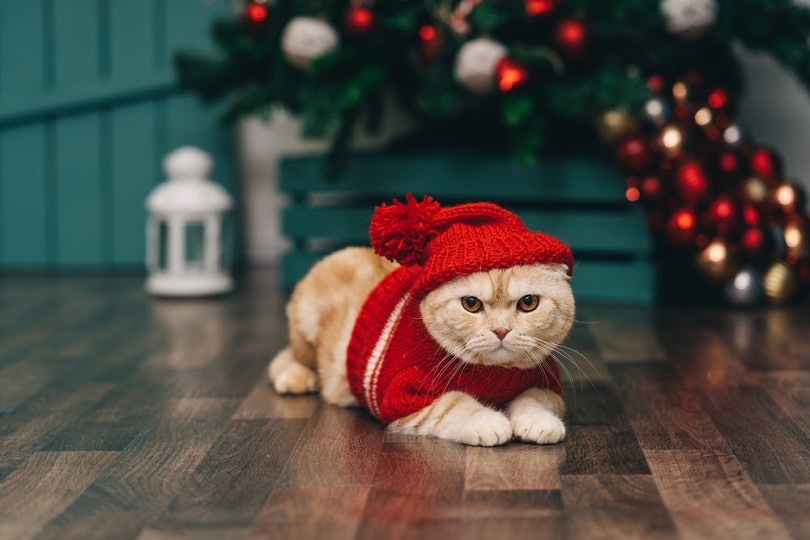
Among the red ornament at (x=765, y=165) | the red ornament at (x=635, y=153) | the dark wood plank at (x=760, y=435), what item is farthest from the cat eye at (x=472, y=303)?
the red ornament at (x=765, y=165)

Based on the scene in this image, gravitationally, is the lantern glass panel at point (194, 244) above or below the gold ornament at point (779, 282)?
below

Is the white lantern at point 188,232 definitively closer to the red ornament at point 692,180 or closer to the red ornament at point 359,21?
the red ornament at point 359,21

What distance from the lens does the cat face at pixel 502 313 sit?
1.37 metres

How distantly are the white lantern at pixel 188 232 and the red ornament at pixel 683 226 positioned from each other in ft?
4.19

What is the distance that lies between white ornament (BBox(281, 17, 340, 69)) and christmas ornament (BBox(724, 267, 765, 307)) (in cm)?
119

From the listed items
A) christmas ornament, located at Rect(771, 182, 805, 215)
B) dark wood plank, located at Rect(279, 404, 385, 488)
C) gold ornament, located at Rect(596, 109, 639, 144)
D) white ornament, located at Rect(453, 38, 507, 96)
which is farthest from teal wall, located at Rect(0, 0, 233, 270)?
dark wood plank, located at Rect(279, 404, 385, 488)

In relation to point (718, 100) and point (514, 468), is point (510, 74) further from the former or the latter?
point (514, 468)

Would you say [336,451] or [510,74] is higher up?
[510,74]

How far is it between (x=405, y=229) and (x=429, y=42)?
138cm

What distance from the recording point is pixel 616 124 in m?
2.54

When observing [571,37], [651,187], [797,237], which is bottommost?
[797,237]

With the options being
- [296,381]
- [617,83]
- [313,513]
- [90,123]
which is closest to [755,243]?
[617,83]

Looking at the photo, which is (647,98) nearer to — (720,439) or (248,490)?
(720,439)

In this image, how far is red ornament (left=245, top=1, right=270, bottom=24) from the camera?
2.80m
